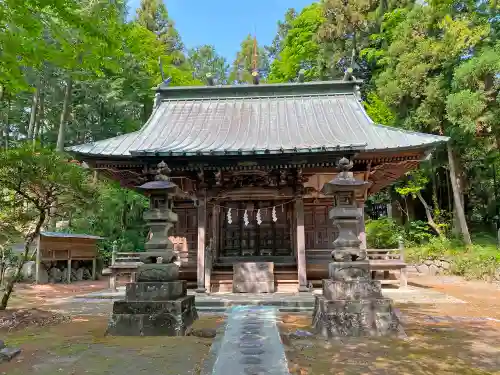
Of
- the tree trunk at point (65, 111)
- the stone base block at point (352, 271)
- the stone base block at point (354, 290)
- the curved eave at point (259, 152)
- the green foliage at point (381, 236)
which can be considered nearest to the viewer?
the stone base block at point (354, 290)

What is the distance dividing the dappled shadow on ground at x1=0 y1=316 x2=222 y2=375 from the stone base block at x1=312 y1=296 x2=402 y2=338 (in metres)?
2.09

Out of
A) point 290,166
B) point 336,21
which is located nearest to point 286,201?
point 290,166

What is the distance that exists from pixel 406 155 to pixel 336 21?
60.8 feet

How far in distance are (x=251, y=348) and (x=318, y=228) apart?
7.81 metres

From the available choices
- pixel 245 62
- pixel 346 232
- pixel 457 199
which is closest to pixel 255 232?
pixel 346 232

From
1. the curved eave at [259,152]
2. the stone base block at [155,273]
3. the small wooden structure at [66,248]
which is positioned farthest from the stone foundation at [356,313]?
the small wooden structure at [66,248]

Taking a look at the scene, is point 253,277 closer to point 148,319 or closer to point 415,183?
point 148,319

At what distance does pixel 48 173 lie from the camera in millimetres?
7688

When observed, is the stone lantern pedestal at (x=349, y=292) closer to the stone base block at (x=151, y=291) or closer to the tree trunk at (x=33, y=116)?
the stone base block at (x=151, y=291)

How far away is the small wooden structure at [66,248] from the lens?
51.3 feet

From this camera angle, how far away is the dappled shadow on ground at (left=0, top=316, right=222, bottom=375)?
15.2ft

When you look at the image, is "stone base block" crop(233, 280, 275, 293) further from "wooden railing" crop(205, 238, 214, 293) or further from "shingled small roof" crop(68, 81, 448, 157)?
"shingled small roof" crop(68, 81, 448, 157)

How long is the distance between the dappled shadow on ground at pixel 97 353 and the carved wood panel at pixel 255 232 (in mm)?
5267

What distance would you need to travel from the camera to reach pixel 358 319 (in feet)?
21.1
